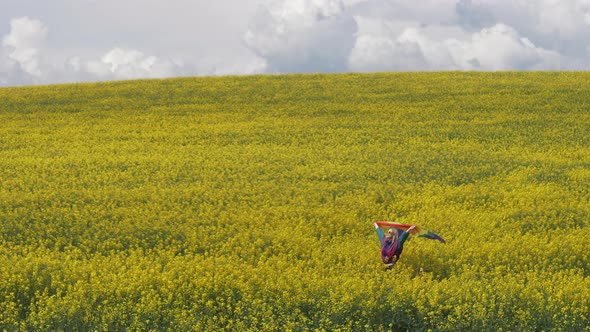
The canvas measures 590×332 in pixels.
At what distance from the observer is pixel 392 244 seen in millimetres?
8898

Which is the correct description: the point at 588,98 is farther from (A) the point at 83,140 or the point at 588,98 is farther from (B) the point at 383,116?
(A) the point at 83,140

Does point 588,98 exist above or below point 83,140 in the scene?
above

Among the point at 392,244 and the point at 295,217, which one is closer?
the point at 392,244

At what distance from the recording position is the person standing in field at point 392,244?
29.0 feet

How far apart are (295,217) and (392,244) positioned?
3.33m

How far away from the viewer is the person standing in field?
29.0ft

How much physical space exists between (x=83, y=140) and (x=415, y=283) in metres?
17.2

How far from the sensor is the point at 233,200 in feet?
43.4

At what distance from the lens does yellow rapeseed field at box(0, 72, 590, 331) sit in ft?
25.1

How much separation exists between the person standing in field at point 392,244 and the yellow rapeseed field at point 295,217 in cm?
19

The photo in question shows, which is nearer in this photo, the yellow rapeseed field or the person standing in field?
the yellow rapeseed field

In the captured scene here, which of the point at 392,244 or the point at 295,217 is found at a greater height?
the point at 392,244

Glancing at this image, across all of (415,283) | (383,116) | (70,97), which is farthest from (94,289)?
(70,97)

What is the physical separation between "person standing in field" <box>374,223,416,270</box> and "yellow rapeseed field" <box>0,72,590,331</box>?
0.19m
